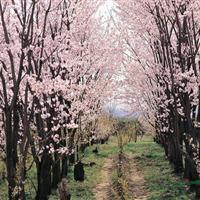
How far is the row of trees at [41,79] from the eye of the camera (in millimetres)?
10609

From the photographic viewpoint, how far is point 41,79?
13.7 meters

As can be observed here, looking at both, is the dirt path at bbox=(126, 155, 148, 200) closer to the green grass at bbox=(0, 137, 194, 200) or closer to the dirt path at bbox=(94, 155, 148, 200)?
the dirt path at bbox=(94, 155, 148, 200)

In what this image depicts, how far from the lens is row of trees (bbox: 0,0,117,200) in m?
10.6

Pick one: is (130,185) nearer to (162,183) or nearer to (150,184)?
(150,184)

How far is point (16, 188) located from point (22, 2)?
16.2ft

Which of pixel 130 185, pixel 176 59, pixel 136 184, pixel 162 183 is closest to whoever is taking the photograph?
pixel 176 59

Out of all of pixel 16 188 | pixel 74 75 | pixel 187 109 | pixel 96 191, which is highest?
pixel 74 75

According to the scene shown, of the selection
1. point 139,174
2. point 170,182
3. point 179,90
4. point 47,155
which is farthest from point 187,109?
point 139,174

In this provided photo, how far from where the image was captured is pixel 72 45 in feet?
52.0

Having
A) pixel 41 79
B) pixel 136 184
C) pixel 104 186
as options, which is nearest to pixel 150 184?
pixel 136 184

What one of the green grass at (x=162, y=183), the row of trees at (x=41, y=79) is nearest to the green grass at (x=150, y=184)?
the green grass at (x=162, y=183)

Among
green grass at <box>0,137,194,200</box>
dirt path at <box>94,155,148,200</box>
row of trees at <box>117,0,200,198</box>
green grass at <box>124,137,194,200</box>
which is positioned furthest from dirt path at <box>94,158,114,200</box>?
row of trees at <box>117,0,200,198</box>

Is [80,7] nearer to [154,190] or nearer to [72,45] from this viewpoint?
[72,45]

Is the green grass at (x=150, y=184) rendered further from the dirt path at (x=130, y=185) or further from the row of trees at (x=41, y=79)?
the row of trees at (x=41, y=79)
